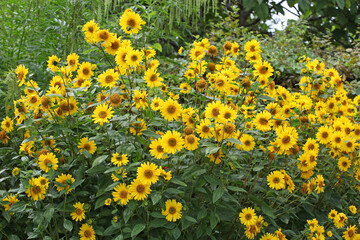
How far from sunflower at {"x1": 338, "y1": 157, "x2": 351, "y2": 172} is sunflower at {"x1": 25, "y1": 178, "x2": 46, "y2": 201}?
146cm

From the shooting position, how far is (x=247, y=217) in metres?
1.47

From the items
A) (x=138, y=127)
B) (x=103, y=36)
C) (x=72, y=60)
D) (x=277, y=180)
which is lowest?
(x=277, y=180)

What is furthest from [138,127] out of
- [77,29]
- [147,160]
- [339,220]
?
[339,220]

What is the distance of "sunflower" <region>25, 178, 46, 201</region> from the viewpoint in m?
1.42

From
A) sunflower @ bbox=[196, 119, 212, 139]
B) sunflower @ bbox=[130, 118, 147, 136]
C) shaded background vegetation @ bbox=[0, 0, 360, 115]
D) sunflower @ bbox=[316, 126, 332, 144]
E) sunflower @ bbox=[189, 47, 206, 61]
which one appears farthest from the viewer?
shaded background vegetation @ bbox=[0, 0, 360, 115]

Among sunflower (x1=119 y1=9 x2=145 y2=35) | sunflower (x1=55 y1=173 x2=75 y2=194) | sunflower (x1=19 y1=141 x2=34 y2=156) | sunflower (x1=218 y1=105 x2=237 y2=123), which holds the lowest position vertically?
sunflower (x1=55 y1=173 x2=75 y2=194)

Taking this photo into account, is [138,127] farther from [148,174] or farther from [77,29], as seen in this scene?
[77,29]

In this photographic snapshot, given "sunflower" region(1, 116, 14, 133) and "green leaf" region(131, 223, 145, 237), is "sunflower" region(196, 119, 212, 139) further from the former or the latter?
"sunflower" region(1, 116, 14, 133)

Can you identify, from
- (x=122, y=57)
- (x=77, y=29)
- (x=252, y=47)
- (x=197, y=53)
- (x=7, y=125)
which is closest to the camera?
(x=122, y=57)

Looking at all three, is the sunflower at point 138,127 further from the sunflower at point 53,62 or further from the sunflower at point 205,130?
the sunflower at point 53,62

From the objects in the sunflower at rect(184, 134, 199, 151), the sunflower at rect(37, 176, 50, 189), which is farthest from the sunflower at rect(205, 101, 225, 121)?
the sunflower at rect(37, 176, 50, 189)

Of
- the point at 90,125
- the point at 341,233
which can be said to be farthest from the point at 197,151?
the point at 341,233

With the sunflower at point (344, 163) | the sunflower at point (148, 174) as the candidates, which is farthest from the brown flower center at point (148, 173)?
the sunflower at point (344, 163)

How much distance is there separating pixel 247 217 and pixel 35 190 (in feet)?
2.96
